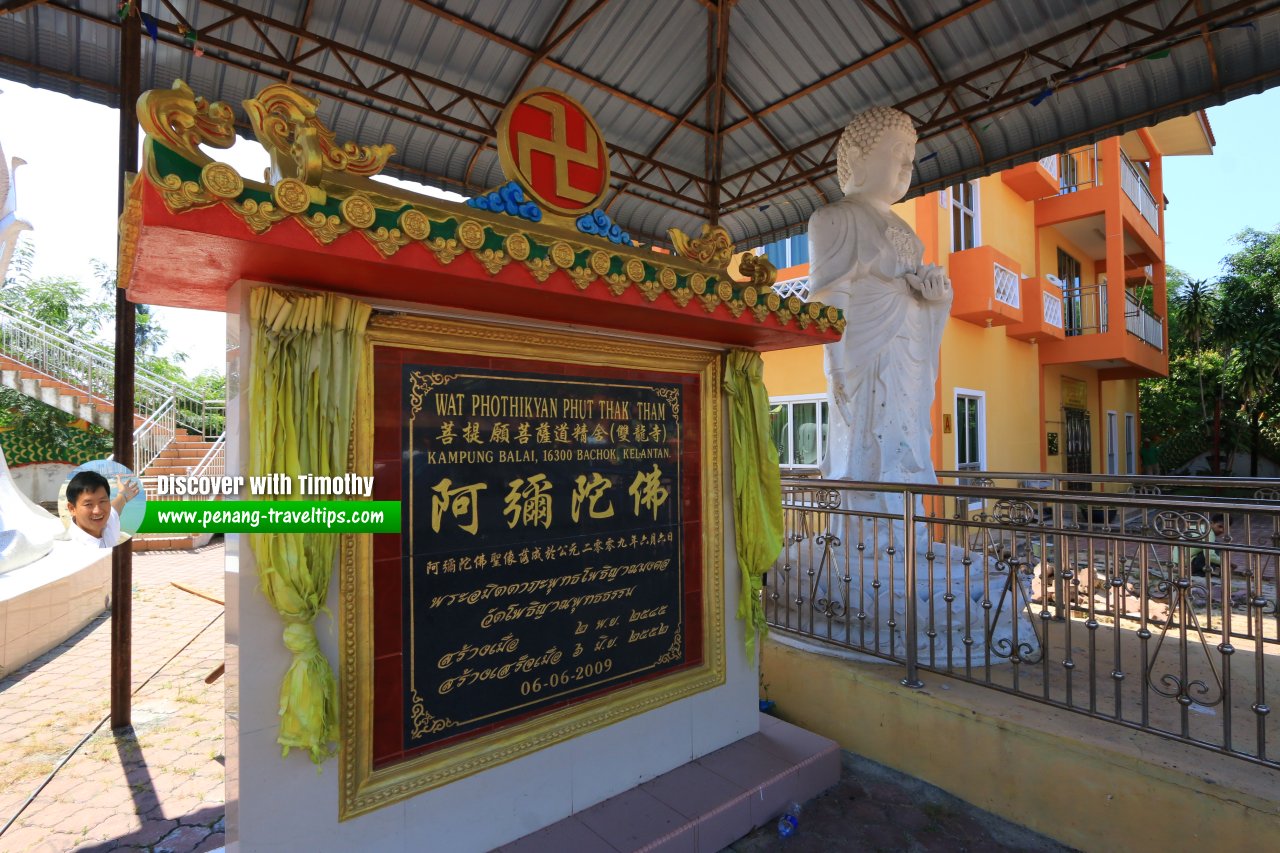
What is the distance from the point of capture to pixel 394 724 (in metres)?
2.28

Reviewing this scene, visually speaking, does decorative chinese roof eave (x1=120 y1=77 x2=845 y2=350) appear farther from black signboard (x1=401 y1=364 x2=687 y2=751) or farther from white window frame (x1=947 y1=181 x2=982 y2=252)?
white window frame (x1=947 y1=181 x2=982 y2=252)

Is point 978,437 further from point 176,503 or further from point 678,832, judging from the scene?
point 176,503

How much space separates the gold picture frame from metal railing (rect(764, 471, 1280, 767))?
40.4 inches

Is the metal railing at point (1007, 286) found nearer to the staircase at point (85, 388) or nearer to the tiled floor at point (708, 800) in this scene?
the tiled floor at point (708, 800)

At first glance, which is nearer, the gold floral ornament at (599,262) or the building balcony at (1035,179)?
the gold floral ornament at (599,262)

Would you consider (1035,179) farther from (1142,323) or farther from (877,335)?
(877,335)

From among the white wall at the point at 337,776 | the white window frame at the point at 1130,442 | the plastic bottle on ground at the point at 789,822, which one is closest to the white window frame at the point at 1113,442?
the white window frame at the point at 1130,442

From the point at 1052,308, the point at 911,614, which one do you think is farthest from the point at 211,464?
the point at 1052,308

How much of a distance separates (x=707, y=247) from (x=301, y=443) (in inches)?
76.2

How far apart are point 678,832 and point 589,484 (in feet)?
4.84

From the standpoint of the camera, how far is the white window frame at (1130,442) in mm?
18642

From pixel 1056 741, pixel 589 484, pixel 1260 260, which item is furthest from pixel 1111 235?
pixel 589 484

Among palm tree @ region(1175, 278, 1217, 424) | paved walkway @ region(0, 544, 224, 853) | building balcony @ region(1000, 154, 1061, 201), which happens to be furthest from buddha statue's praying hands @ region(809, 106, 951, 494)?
palm tree @ region(1175, 278, 1217, 424)

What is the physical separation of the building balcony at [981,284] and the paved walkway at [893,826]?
8.70 m
